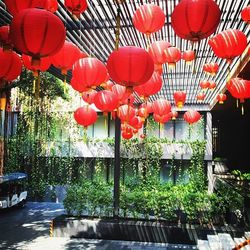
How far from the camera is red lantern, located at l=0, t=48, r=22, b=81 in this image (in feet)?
14.0

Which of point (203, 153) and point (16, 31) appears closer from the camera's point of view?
point (16, 31)

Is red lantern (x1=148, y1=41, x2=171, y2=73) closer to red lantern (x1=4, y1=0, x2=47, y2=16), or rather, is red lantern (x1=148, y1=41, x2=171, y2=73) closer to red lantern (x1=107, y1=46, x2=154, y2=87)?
red lantern (x1=107, y1=46, x2=154, y2=87)

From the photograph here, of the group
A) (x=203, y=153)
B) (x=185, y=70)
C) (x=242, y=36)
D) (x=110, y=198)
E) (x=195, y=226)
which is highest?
(x=185, y=70)

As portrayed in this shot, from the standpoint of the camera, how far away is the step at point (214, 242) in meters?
8.92

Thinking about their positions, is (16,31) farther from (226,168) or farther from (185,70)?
(226,168)

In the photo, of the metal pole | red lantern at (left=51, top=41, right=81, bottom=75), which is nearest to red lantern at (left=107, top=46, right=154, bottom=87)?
red lantern at (left=51, top=41, right=81, bottom=75)

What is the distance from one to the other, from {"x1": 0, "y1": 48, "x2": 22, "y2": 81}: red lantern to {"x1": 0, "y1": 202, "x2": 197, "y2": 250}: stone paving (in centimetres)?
754

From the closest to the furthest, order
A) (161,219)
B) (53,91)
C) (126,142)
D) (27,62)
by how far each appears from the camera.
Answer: (27,62), (161,219), (53,91), (126,142)

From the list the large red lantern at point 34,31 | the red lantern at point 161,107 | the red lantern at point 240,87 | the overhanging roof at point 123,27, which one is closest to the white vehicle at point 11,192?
the overhanging roof at point 123,27

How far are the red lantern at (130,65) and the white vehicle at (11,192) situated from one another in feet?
45.3

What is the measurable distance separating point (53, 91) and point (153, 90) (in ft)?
42.3

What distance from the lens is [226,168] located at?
20.2 metres

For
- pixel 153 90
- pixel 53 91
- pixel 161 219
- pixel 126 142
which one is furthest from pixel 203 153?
pixel 153 90

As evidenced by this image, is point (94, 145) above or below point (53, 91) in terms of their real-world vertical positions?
below
